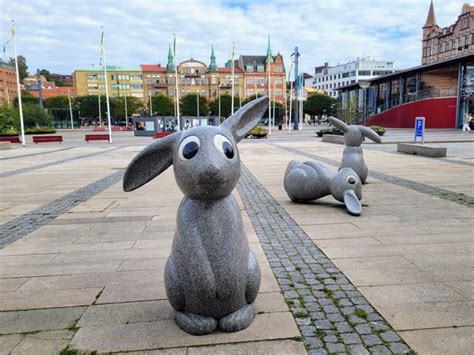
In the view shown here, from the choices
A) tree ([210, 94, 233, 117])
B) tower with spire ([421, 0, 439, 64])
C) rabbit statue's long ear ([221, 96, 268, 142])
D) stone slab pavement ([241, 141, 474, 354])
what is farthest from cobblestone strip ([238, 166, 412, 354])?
tower with spire ([421, 0, 439, 64])

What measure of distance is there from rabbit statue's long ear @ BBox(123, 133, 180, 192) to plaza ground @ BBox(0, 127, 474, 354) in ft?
3.91

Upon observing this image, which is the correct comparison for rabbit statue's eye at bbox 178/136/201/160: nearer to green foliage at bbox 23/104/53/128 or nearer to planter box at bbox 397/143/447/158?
planter box at bbox 397/143/447/158

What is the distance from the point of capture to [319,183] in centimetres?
753

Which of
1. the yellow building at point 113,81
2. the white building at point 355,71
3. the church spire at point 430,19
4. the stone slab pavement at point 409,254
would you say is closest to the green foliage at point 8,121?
the stone slab pavement at point 409,254

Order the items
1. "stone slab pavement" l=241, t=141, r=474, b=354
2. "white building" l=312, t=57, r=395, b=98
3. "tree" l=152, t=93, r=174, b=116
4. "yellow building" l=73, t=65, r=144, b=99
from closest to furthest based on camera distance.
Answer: "stone slab pavement" l=241, t=141, r=474, b=354, "tree" l=152, t=93, r=174, b=116, "yellow building" l=73, t=65, r=144, b=99, "white building" l=312, t=57, r=395, b=98

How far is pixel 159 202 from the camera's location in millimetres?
8078

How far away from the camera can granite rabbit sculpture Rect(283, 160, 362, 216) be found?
7.17 meters


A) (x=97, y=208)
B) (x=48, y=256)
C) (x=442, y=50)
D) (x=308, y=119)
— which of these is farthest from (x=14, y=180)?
(x=308, y=119)

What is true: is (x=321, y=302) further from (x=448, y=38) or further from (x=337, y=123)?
(x=448, y=38)

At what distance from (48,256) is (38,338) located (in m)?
2.10

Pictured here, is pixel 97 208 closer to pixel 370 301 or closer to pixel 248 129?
pixel 248 129

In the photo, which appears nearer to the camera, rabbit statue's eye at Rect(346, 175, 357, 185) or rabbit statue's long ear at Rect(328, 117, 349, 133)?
rabbit statue's eye at Rect(346, 175, 357, 185)

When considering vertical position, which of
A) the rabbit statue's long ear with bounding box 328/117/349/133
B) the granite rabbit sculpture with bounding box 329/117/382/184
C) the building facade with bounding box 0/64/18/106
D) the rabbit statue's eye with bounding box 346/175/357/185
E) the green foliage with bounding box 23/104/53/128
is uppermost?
the building facade with bounding box 0/64/18/106

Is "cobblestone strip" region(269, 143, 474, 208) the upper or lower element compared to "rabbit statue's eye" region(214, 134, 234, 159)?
lower
